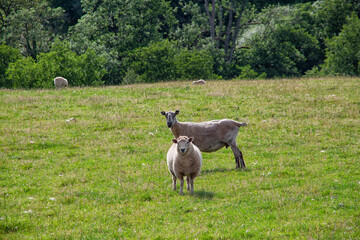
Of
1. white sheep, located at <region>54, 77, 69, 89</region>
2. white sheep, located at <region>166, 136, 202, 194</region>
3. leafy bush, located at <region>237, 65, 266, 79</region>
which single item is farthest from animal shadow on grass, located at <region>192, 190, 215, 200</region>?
leafy bush, located at <region>237, 65, 266, 79</region>

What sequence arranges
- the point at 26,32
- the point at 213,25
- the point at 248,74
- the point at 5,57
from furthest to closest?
the point at 213,25 < the point at 248,74 < the point at 26,32 < the point at 5,57

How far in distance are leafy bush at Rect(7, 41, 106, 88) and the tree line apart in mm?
1532

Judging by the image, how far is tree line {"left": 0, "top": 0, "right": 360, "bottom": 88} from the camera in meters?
53.9

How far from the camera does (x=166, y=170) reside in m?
16.6

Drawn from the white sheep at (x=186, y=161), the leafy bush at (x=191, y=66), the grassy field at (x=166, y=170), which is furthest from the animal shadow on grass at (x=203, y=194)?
the leafy bush at (x=191, y=66)

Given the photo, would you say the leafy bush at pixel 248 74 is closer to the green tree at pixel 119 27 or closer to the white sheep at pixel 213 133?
the green tree at pixel 119 27

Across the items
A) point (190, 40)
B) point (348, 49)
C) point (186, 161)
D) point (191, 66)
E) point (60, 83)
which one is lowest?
point (186, 161)

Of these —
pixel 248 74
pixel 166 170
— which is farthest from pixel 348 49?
pixel 166 170

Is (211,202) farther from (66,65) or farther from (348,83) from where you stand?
(66,65)

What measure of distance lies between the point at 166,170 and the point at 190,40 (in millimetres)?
51892

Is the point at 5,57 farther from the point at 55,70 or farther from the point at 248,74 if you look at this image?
the point at 248,74

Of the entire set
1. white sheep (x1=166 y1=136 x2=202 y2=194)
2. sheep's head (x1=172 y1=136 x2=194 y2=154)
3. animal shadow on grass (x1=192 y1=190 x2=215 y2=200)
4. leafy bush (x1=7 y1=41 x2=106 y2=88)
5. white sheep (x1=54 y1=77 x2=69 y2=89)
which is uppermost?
leafy bush (x1=7 y1=41 x2=106 y2=88)

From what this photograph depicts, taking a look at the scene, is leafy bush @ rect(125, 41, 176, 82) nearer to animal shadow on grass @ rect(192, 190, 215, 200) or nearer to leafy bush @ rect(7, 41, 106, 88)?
leafy bush @ rect(7, 41, 106, 88)

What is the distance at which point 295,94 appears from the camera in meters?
30.8
